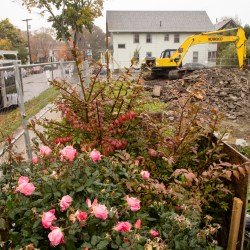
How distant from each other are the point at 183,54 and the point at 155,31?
74.6 feet

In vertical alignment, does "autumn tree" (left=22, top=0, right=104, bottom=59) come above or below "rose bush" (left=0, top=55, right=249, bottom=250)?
above

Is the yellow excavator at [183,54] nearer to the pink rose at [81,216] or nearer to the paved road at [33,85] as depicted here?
→ the paved road at [33,85]

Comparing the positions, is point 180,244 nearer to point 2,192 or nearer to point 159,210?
point 159,210

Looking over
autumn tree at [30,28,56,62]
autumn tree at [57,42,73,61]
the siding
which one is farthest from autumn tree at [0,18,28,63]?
autumn tree at [30,28,56,62]

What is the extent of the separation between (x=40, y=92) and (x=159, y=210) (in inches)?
230

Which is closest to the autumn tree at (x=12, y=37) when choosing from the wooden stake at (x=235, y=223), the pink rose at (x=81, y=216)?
the wooden stake at (x=235, y=223)

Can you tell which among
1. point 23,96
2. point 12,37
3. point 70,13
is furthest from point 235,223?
point 12,37

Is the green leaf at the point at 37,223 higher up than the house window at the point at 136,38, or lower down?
lower down

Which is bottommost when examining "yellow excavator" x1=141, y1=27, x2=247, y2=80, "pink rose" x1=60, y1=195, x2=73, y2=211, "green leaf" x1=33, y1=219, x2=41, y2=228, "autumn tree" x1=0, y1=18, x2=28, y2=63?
"green leaf" x1=33, y1=219, x2=41, y2=228

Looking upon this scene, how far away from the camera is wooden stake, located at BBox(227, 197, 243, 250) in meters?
2.08

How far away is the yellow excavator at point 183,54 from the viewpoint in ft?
50.3

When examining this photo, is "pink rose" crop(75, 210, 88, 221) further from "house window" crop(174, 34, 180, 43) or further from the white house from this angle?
"house window" crop(174, 34, 180, 43)

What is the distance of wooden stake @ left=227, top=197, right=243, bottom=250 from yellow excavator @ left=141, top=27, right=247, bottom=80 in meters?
13.5

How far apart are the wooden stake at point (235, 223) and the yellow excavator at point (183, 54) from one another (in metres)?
13.5
